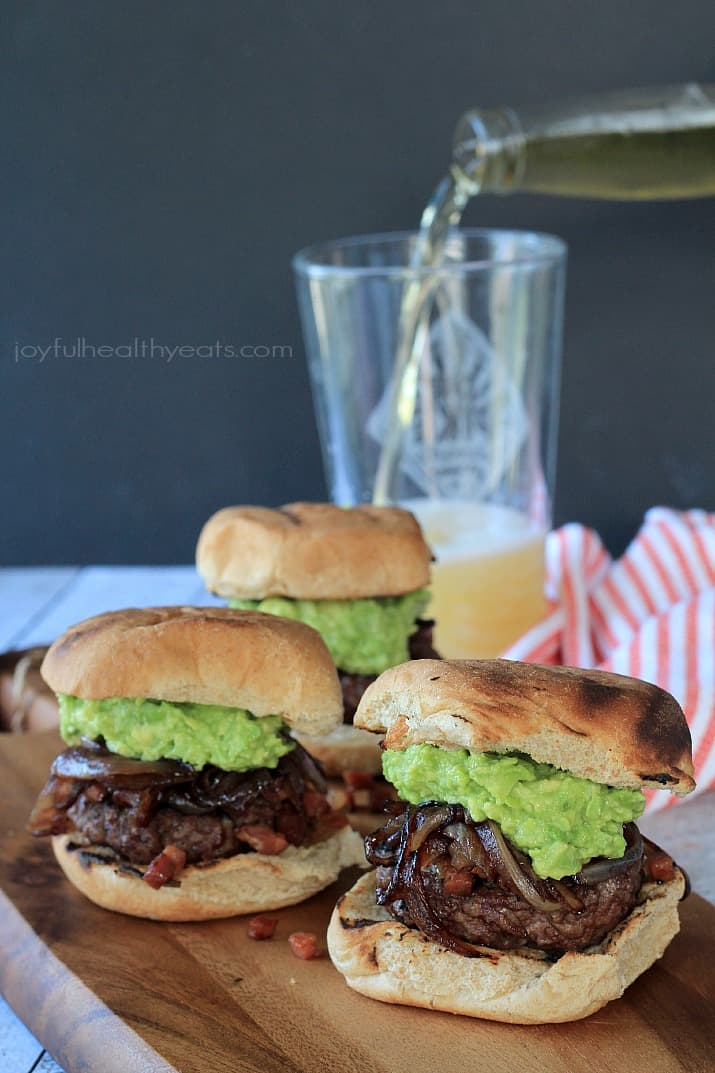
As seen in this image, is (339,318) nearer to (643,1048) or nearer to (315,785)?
(315,785)

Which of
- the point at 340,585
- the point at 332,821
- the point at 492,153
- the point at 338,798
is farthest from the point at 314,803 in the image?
the point at 492,153

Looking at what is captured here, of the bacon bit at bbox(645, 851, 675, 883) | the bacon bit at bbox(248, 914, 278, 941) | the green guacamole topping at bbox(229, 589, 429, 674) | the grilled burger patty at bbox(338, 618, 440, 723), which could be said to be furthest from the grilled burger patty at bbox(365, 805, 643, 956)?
the green guacamole topping at bbox(229, 589, 429, 674)

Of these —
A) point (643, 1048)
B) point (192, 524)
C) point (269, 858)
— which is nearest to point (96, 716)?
point (269, 858)

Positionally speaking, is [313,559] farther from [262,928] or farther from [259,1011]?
[259,1011]

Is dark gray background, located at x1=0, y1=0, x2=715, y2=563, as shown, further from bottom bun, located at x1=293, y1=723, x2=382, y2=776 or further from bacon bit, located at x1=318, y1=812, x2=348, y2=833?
bacon bit, located at x1=318, y1=812, x2=348, y2=833

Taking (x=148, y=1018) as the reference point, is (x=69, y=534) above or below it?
below

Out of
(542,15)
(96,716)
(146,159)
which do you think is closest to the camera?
(96,716)

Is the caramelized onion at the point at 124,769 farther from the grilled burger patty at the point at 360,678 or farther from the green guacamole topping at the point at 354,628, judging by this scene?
the green guacamole topping at the point at 354,628
